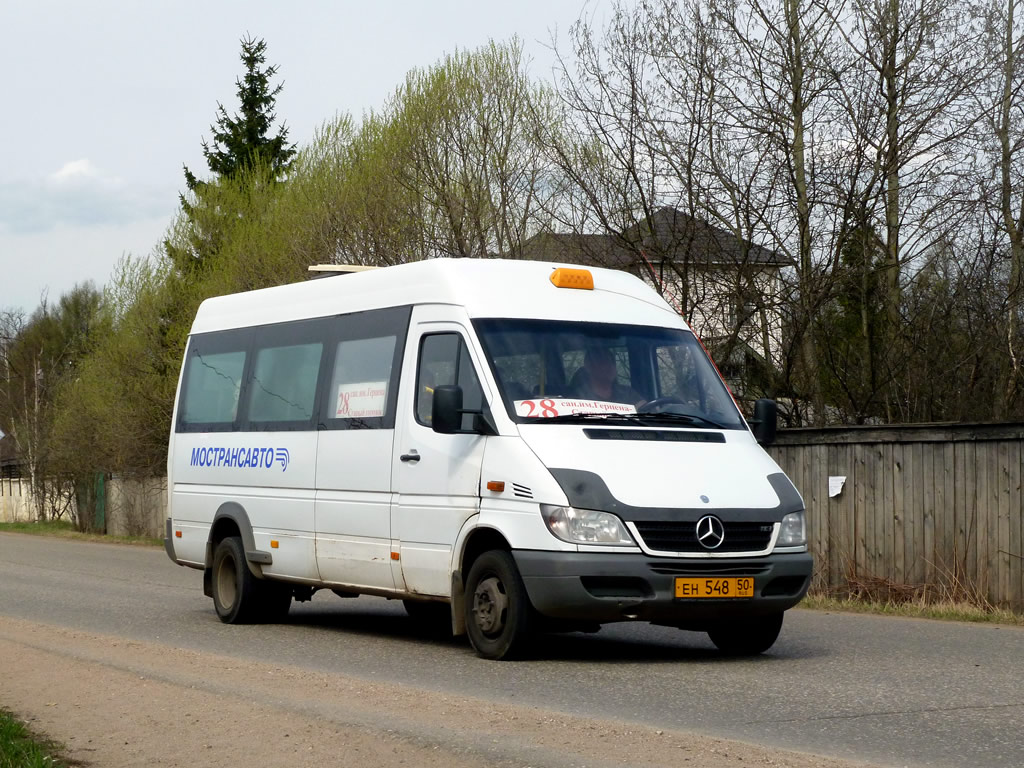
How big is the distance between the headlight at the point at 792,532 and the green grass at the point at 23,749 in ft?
15.7

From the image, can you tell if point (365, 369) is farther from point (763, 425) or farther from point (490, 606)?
point (763, 425)

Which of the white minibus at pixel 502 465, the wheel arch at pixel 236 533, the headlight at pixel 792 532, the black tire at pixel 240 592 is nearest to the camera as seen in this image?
the white minibus at pixel 502 465

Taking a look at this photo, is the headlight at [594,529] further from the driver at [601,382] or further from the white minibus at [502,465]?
the driver at [601,382]

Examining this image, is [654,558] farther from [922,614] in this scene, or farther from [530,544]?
[922,614]

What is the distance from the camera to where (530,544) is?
934 cm

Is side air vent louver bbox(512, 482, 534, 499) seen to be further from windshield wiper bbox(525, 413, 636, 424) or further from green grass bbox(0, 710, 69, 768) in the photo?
green grass bbox(0, 710, 69, 768)

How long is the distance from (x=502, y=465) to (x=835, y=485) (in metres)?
7.28

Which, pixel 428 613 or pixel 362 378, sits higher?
pixel 362 378

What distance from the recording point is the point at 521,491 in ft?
31.1

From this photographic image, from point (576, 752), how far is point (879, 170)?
1254 centimetres

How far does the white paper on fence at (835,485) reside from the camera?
629 inches

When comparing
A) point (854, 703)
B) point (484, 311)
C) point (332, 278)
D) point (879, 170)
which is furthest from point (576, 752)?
point (879, 170)

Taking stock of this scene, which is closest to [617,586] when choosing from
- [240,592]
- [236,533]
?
[240,592]

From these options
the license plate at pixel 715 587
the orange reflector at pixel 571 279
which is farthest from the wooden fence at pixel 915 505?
the license plate at pixel 715 587
